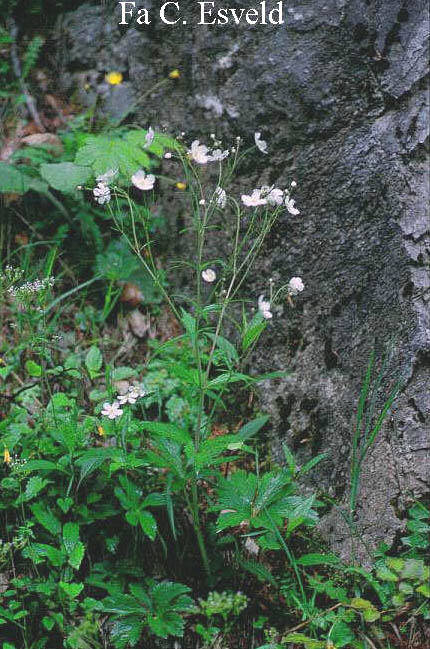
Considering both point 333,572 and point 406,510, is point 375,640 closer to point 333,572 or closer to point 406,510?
point 333,572

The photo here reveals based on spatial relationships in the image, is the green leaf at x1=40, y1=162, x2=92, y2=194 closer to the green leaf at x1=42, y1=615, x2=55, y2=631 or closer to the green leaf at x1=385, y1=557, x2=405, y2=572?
the green leaf at x1=42, y1=615, x2=55, y2=631

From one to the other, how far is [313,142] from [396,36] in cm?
47

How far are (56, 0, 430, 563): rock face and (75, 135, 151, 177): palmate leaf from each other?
389 mm

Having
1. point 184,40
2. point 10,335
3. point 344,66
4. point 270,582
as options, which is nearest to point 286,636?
point 270,582

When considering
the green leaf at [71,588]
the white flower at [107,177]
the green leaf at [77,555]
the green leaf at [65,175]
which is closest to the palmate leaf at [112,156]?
the green leaf at [65,175]

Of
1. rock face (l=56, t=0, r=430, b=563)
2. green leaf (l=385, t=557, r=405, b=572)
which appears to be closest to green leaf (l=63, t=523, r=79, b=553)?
rock face (l=56, t=0, r=430, b=563)

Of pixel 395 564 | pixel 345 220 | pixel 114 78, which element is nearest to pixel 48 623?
pixel 395 564

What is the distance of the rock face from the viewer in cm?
201

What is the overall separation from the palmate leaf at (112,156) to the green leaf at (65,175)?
0.06 meters

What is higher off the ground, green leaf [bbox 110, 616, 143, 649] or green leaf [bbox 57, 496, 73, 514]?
green leaf [bbox 57, 496, 73, 514]

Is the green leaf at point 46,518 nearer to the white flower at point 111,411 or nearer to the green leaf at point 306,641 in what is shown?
the white flower at point 111,411

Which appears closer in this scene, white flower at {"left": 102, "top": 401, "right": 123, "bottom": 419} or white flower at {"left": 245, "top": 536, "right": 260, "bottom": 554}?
white flower at {"left": 102, "top": 401, "right": 123, "bottom": 419}

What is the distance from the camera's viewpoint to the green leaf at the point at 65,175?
2.67m

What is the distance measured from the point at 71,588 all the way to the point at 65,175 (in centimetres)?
176
